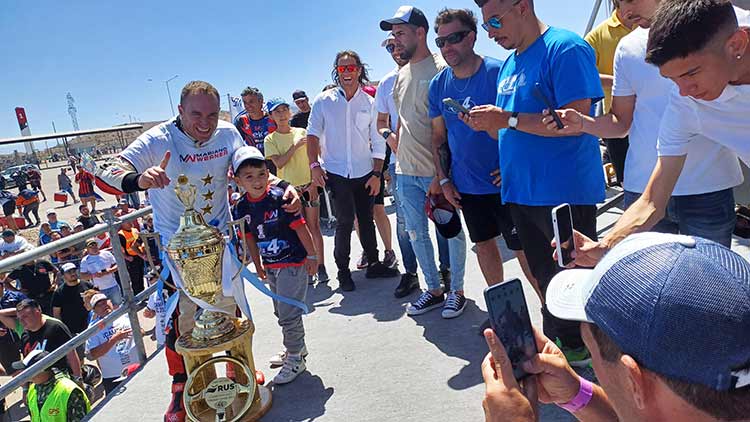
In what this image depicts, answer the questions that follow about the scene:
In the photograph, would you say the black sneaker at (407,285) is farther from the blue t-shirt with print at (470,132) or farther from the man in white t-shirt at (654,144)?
the man in white t-shirt at (654,144)

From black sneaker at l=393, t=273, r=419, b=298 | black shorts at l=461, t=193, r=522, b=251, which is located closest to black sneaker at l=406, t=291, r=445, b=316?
Result: black sneaker at l=393, t=273, r=419, b=298

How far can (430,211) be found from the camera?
3.55 metres

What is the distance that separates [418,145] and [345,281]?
1.53 meters

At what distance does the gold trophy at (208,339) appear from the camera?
2512 mm

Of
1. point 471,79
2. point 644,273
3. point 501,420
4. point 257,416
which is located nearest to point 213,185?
point 257,416

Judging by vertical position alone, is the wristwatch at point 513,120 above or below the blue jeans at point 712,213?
above

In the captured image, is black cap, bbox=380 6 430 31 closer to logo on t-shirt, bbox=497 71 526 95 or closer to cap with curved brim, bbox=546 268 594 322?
logo on t-shirt, bbox=497 71 526 95

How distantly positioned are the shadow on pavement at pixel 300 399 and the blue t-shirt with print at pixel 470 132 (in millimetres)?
1542

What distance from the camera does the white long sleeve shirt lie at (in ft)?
15.1

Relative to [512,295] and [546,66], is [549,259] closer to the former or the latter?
[546,66]

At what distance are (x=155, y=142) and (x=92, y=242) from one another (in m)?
6.75

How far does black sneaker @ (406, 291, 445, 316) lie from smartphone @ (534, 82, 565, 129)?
1.85m

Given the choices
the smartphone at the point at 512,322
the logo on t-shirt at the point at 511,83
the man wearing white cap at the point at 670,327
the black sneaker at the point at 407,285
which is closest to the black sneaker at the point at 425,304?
the black sneaker at the point at 407,285

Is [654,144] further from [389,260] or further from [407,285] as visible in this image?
[389,260]
